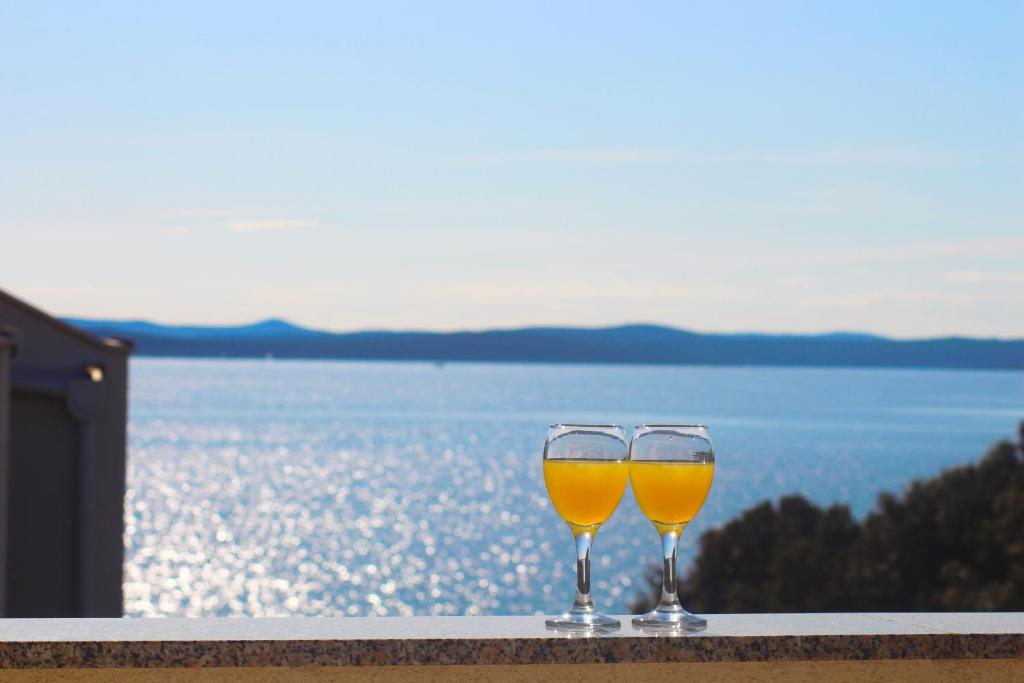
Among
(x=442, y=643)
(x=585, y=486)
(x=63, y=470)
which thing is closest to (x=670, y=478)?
(x=585, y=486)

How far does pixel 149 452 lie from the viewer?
107500mm

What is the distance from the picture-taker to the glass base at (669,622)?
7.85 feet

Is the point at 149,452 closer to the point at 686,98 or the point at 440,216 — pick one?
the point at 440,216

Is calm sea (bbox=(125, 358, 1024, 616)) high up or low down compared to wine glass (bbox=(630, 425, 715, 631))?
down

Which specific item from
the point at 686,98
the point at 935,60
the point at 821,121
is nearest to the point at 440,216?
the point at 821,121

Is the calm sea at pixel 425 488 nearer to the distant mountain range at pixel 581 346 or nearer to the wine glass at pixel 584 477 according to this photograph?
the distant mountain range at pixel 581 346

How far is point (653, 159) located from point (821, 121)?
834 cm

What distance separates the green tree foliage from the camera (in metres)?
21.5

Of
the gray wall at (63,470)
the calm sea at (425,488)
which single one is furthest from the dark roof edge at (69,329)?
the calm sea at (425,488)

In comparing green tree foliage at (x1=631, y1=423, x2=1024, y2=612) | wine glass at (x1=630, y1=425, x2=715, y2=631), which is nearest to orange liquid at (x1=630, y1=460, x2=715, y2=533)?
wine glass at (x1=630, y1=425, x2=715, y2=631)

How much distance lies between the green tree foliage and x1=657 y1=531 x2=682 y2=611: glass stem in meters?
17.5

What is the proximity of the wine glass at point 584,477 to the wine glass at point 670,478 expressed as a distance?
4cm

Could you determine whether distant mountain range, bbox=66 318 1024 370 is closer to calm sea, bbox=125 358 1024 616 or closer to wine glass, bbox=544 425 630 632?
calm sea, bbox=125 358 1024 616

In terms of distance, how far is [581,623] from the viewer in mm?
2385
